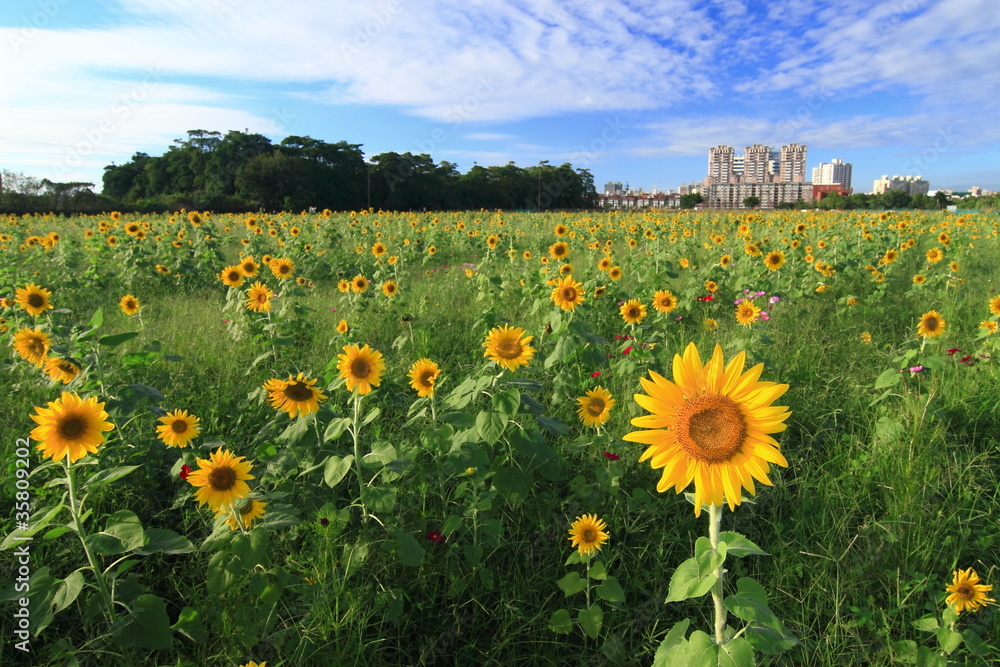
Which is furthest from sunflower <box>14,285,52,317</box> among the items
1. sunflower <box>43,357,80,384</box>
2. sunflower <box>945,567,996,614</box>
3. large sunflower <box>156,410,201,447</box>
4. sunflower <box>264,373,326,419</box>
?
sunflower <box>945,567,996,614</box>

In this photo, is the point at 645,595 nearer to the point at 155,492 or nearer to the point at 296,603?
the point at 296,603

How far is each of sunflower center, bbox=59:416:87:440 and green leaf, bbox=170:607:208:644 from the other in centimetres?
66

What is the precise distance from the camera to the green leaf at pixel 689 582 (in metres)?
1.02

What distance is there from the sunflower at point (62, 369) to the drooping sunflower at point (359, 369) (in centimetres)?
118

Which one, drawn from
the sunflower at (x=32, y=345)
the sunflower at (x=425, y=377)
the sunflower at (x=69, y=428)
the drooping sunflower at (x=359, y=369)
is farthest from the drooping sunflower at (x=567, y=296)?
the sunflower at (x=32, y=345)

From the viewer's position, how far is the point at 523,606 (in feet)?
6.00

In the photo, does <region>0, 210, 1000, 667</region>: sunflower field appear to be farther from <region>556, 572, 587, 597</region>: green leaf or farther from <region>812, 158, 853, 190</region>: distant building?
<region>812, 158, 853, 190</region>: distant building

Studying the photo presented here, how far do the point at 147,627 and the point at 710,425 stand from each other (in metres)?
1.72

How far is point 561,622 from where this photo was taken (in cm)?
169

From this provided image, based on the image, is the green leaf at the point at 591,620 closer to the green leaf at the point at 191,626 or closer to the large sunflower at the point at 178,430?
the green leaf at the point at 191,626

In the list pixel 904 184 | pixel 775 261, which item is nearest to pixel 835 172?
pixel 904 184

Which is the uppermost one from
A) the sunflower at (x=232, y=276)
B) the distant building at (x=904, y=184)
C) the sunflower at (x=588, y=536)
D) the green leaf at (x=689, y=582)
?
the distant building at (x=904, y=184)

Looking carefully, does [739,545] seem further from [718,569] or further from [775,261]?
[775,261]

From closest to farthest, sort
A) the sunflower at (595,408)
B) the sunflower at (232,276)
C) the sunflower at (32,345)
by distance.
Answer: the sunflower at (595,408) < the sunflower at (32,345) < the sunflower at (232,276)
